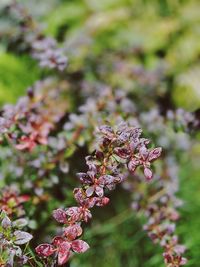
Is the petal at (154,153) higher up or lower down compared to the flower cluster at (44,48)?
lower down

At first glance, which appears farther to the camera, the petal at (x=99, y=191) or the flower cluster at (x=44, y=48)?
the flower cluster at (x=44, y=48)

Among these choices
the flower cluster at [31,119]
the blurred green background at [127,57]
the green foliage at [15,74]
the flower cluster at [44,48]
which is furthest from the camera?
the green foliage at [15,74]

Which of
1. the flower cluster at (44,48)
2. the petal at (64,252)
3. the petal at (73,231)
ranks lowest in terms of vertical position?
the petal at (64,252)

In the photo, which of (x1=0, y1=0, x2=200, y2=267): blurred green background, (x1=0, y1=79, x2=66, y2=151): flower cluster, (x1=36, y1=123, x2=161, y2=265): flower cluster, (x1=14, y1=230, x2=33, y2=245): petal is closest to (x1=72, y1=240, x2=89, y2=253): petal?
(x1=36, y1=123, x2=161, y2=265): flower cluster

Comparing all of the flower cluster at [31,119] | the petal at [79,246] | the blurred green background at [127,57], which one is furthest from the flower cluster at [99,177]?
the blurred green background at [127,57]

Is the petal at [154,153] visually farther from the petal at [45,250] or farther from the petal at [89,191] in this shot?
the petal at [45,250]

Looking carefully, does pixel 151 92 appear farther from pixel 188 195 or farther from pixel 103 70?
pixel 188 195

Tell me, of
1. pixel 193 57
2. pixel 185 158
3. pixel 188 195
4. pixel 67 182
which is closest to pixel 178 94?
pixel 193 57
